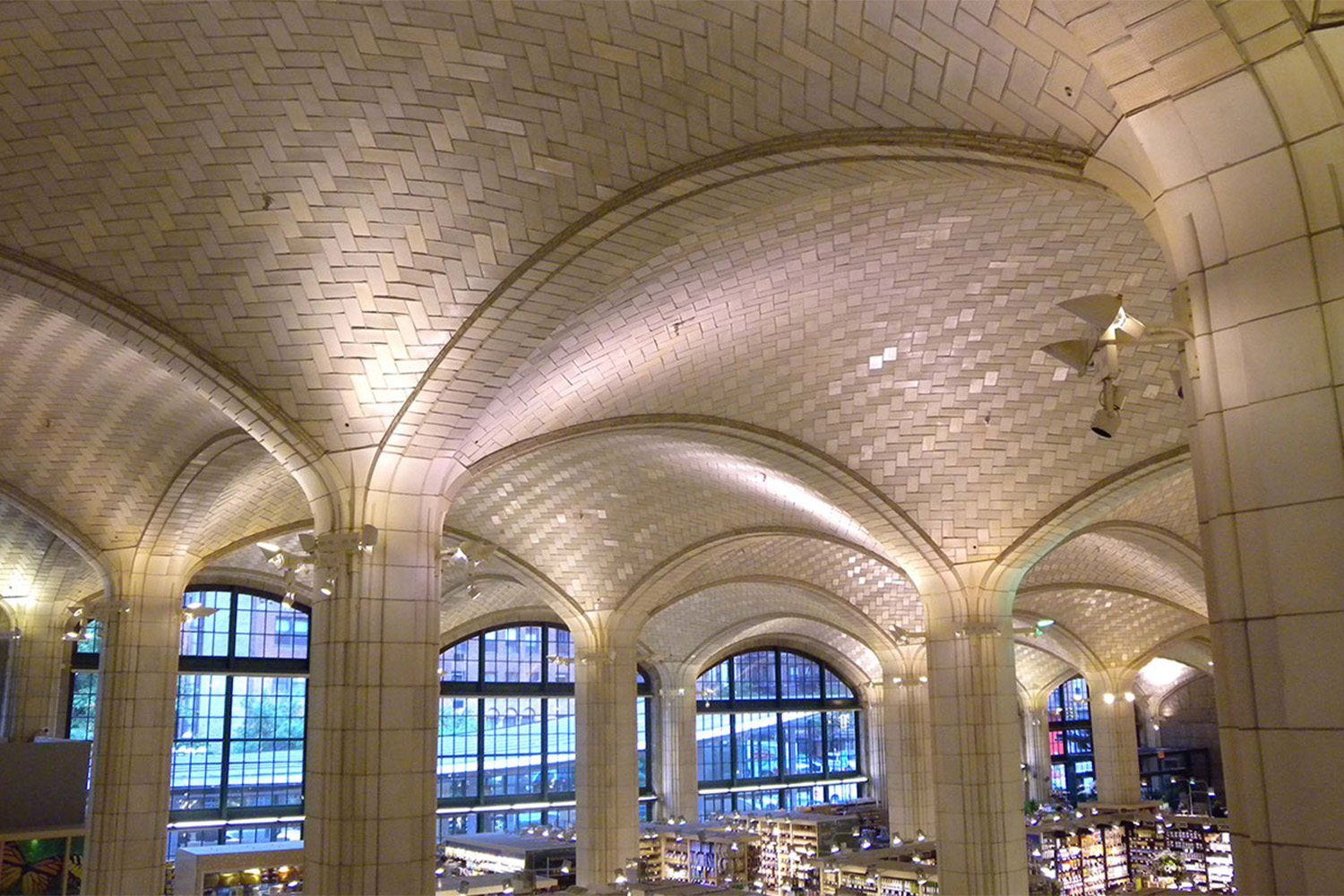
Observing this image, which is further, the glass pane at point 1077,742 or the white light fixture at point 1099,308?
the glass pane at point 1077,742

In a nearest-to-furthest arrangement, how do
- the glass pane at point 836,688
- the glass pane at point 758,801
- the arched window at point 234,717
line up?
the arched window at point 234,717, the glass pane at point 758,801, the glass pane at point 836,688

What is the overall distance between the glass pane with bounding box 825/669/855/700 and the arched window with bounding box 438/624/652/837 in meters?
7.31

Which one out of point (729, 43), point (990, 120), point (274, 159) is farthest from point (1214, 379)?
point (274, 159)

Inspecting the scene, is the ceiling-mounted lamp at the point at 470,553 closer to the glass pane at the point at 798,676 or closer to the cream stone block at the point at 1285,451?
the cream stone block at the point at 1285,451

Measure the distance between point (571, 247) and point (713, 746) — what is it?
2825 centimetres

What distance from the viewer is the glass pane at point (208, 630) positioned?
25.9 metres

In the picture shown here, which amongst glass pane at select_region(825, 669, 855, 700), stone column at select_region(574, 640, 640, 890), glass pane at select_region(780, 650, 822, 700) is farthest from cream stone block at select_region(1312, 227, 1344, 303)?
glass pane at select_region(825, 669, 855, 700)

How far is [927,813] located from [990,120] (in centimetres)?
2519

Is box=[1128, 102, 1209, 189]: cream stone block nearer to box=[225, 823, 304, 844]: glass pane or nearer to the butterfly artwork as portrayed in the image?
the butterfly artwork

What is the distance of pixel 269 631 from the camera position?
2706 centimetres

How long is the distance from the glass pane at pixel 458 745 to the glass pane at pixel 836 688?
39.6 feet

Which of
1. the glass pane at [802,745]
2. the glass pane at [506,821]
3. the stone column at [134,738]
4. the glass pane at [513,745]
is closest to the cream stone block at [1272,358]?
the stone column at [134,738]

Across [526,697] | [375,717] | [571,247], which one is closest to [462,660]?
[526,697]

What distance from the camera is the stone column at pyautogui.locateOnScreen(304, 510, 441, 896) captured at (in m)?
9.05
